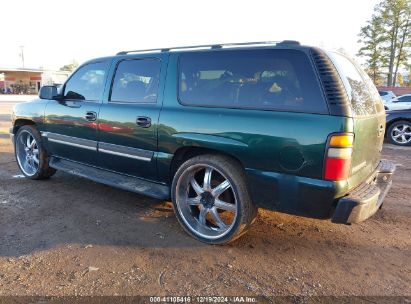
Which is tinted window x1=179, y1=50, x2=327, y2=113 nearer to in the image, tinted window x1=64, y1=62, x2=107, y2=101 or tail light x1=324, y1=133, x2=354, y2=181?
tail light x1=324, y1=133, x2=354, y2=181

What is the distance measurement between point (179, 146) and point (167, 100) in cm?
52

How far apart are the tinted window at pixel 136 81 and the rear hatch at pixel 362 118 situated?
184 cm

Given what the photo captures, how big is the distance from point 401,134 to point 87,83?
7945 mm

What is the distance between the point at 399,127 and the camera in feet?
29.6

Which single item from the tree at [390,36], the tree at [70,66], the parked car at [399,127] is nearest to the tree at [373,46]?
the tree at [390,36]

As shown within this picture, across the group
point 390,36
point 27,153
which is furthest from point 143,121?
point 390,36

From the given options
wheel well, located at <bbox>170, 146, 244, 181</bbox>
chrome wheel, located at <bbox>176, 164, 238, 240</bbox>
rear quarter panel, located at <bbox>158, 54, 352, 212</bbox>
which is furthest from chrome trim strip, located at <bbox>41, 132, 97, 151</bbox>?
chrome wheel, located at <bbox>176, 164, 238, 240</bbox>

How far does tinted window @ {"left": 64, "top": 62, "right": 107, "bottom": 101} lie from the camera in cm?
434

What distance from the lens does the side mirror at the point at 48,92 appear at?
480 centimetres

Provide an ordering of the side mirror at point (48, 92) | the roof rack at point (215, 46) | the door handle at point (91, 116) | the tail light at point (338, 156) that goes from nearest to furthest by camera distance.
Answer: the tail light at point (338, 156) < the roof rack at point (215, 46) < the door handle at point (91, 116) < the side mirror at point (48, 92)

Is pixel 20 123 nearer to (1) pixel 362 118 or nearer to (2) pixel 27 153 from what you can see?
(2) pixel 27 153

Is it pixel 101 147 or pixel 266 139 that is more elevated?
pixel 266 139

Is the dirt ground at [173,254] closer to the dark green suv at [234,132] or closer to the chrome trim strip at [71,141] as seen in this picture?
the dark green suv at [234,132]

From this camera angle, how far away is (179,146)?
11.1ft
